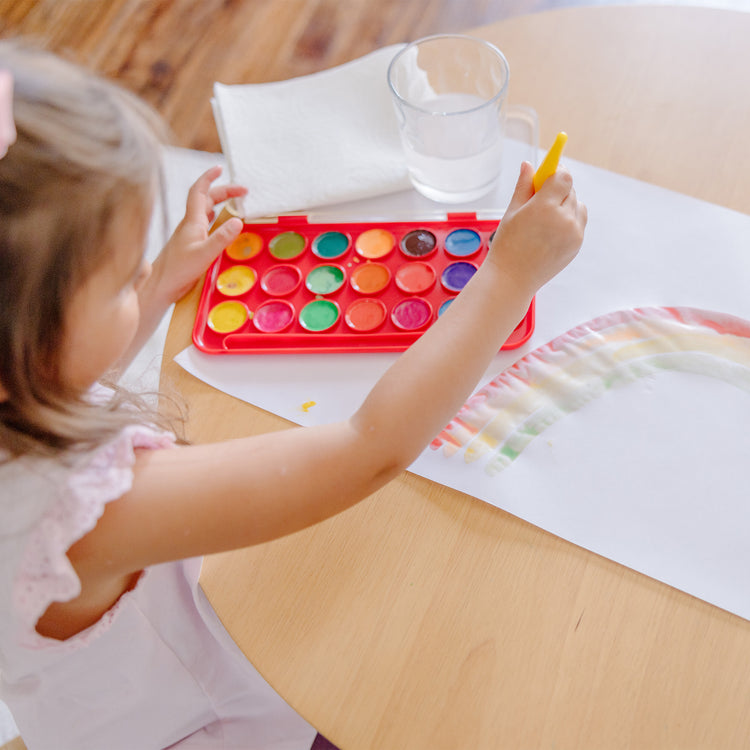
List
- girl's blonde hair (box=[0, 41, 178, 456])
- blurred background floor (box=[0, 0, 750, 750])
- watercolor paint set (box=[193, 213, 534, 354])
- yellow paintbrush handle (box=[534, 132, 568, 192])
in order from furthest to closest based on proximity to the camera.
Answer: blurred background floor (box=[0, 0, 750, 750]), watercolor paint set (box=[193, 213, 534, 354]), yellow paintbrush handle (box=[534, 132, 568, 192]), girl's blonde hair (box=[0, 41, 178, 456])

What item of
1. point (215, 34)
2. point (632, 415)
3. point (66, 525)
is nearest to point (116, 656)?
point (66, 525)

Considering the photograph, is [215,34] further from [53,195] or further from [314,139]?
[53,195]

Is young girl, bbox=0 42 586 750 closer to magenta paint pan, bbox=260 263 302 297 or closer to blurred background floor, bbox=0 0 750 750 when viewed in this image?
magenta paint pan, bbox=260 263 302 297

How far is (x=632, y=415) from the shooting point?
60 centimetres

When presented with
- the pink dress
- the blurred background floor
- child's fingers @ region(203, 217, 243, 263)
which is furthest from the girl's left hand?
the blurred background floor

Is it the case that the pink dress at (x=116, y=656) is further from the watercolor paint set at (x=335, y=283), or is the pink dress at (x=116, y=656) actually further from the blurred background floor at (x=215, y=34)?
the blurred background floor at (x=215, y=34)

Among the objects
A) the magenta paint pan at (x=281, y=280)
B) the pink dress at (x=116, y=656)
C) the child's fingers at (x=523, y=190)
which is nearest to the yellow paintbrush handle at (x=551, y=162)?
the child's fingers at (x=523, y=190)

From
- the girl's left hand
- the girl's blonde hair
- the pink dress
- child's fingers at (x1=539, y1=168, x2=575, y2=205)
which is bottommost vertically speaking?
the pink dress

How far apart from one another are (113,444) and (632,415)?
396 millimetres

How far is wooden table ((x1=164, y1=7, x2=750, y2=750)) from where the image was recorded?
1.61 feet

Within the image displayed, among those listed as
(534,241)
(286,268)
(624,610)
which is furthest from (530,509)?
(286,268)

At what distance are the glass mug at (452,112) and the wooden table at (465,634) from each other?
31 cm

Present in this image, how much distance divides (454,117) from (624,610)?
468 mm

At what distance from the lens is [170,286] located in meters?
0.71
